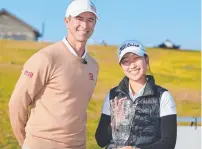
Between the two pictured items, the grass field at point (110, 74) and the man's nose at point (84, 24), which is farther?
the grass field at point (110, 74)

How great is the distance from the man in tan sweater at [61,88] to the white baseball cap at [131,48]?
0.17m

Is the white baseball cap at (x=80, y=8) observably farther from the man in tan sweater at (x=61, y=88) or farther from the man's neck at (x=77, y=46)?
the man's neck at (x=77, y=46)

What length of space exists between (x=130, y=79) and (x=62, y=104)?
296 millimetres

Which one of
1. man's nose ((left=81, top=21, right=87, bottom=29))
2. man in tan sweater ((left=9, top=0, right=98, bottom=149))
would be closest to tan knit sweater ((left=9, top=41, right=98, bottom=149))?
man in tan sweater ((left=9, top=0, right=98, bottom=149))

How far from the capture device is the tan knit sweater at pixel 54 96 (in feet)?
5.78

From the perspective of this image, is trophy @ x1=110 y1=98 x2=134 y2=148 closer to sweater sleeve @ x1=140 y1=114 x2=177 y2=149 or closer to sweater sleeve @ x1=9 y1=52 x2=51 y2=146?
sweater sleeve @ x1=140 y1=114 x2=177 y2=149

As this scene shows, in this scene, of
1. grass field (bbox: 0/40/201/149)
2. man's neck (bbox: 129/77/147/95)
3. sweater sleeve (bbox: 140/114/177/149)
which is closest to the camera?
sweater sleeve (bbox: 140/114/177/149)

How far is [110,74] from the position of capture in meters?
5.84

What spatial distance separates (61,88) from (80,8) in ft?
1.11

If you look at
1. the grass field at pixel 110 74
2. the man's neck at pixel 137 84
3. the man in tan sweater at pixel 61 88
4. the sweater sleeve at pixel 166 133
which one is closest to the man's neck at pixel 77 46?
the man in tan sweater at pixel 61 88

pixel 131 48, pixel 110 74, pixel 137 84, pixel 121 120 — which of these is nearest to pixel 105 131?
pixel 121 120

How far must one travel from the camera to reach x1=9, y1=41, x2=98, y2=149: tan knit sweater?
1762mm

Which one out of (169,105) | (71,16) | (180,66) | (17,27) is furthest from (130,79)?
(17,27)

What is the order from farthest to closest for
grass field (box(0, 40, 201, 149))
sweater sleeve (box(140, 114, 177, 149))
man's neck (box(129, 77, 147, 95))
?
1. grass field (box(0, 40, 201, 149))
2. man's neck (box(129, 77, 147, 95))
3. sweater sleeve (box(140, 114, 177, 149))
